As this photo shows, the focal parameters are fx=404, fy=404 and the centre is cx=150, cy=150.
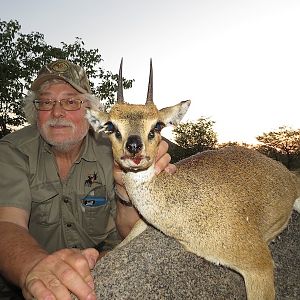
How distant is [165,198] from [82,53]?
83.2 feet

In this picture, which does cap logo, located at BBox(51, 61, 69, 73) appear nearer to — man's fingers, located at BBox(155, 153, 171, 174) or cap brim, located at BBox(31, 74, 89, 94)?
cap brim, located at BBox(31, 74, 89, 94)

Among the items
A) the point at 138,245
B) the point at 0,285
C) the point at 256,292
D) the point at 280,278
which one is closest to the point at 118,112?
the point at 138,245

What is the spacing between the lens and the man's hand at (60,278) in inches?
124

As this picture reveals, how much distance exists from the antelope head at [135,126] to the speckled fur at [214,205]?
1 cm

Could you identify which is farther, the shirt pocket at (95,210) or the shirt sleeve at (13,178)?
the shirt pocket at (95,210)

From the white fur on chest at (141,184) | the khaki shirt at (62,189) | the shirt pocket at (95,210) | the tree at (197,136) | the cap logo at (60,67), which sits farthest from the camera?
the tree at (197,136)

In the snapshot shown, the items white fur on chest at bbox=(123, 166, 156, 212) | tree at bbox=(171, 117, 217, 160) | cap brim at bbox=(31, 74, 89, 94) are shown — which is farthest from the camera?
tree at bbox=(171, 117, 217, 160)

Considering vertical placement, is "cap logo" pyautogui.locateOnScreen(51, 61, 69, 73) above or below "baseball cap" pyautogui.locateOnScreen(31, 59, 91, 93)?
above

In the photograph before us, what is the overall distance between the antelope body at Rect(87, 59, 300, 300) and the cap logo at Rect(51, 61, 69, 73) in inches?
94.6

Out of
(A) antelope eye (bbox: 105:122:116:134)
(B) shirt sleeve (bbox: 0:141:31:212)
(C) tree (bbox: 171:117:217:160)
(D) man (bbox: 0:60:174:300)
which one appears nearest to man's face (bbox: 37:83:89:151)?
(D) man (bbox: 0:60:174:300)

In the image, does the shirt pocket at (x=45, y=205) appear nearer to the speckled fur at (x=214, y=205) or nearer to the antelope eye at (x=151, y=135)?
the speckled fur at (x=214, y=205)

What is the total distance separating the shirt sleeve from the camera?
529 centimetres

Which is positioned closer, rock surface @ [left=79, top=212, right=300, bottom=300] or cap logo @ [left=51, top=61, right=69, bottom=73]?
rock surface @ [left=79, top=212, right=300, bottom=300]

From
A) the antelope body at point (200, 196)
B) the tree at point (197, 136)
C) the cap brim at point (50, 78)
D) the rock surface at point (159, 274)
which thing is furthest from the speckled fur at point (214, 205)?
the tree at point (197, 136)
